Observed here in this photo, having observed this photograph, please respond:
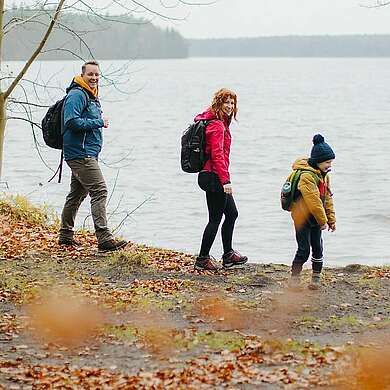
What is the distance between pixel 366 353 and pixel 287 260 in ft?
31.4

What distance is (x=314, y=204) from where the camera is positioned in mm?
8922

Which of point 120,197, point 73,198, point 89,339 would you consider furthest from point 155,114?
point 89,339

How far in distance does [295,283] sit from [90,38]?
48442 millimetres

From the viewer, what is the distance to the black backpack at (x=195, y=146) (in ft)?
31.6

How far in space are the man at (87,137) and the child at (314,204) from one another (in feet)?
8.65

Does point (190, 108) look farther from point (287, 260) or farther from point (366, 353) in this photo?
point (366, 353)

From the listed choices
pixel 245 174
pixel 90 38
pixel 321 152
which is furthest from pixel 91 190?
pixel 90 38

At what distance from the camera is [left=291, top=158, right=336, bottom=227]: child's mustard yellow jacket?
29.3 feet

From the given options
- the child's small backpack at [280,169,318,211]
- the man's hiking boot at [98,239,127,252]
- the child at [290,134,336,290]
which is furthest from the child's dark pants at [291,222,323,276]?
the man's hiking boot at [98,239,127,252]

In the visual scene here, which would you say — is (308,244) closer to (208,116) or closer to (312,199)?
(312,199)

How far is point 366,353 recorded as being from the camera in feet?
23.2

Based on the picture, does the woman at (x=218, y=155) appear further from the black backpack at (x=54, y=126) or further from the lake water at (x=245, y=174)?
the lake water at (x=245, y=174)

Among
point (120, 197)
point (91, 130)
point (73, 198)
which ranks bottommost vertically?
point (120, 197)

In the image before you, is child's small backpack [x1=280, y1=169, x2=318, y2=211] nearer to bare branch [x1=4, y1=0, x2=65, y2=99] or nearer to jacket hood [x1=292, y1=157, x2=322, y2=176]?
jacket hood [x1=292, y1=157, x2=322, y2=176]
